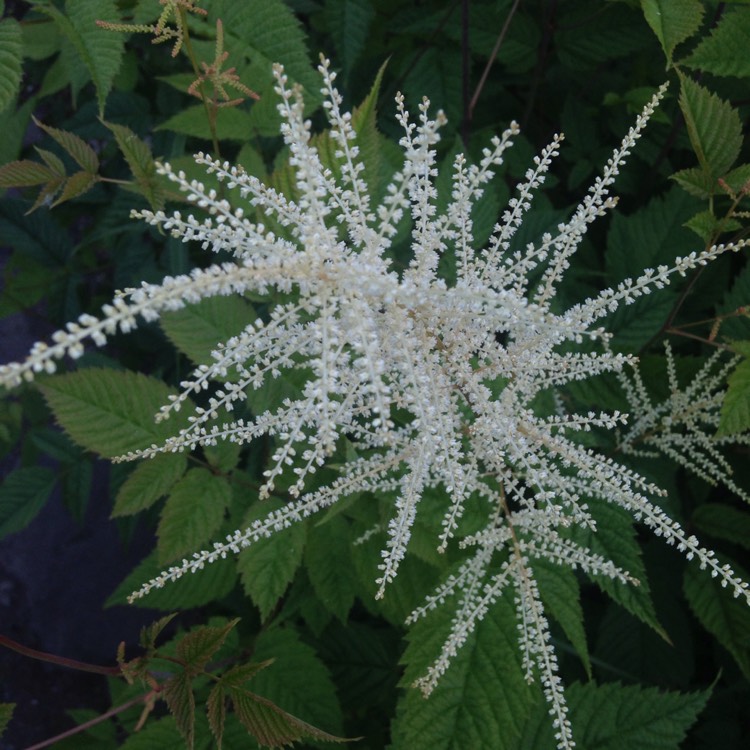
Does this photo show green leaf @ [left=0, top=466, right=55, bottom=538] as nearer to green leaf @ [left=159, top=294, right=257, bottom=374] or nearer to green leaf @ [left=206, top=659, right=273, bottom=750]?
green leaf @ [left=159, top=294, right=257, bottom=374]

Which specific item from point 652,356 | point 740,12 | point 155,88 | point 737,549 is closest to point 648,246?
point 652,356

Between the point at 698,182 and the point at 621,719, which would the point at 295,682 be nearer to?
the point at 621,719

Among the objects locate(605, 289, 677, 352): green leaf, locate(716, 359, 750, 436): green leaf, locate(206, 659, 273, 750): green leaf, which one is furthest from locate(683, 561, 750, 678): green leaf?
locate(206, 659, 273, 750): green leaf

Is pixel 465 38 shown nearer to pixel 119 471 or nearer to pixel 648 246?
pixel 648 246

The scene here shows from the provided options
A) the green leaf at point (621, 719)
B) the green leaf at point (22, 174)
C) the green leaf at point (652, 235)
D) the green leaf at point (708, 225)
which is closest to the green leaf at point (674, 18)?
the green leaf at point (708, 225)

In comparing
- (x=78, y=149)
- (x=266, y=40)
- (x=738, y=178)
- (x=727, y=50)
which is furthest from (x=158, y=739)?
(x=727, y=50)

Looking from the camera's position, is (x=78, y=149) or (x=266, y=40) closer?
(x=78, y=149)
